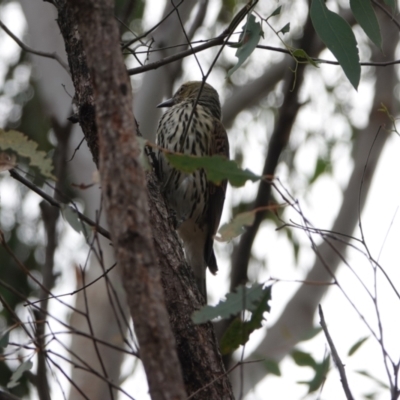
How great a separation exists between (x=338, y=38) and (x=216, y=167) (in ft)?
2.54

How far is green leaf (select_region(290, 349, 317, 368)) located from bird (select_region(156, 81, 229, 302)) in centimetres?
81

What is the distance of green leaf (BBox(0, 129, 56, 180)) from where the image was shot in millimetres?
1870

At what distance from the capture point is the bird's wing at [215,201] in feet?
13.3

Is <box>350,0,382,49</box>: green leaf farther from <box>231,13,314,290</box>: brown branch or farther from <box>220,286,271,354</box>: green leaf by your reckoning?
<box>231,13,314,290</box>: brown branch

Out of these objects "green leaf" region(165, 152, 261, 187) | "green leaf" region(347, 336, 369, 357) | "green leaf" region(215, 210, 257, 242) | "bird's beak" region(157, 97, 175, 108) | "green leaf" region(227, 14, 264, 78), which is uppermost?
"bird's beak" region(157, 97, 175, 108)

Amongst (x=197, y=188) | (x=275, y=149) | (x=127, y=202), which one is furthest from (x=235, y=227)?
(x=275, y=149)

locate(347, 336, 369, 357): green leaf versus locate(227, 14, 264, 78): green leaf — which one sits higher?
locate(227, 14, 264, 78): green leaf

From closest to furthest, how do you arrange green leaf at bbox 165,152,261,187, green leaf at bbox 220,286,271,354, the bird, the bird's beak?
green leaf at bbox 165,152,261,187 → green leaf at bbox 220,286,271,354 → the bird → the bird's beak

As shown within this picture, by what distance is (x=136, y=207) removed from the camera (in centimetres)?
128

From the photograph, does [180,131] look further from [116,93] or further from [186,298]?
[116,93]

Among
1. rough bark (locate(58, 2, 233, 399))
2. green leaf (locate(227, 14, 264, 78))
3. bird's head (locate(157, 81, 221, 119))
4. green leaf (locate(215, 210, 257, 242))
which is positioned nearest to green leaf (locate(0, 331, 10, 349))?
rough bark (locate(58, 2, 233, 399))

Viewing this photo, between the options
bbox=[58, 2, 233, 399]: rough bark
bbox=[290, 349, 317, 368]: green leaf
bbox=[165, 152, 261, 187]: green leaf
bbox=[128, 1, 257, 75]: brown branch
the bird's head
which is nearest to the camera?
bbox=[165, 152, 261, 187]: green leaf

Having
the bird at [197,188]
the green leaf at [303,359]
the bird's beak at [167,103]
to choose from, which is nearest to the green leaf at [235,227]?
the green leaf at [303,359]

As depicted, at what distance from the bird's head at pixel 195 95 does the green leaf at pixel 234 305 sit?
8.50 feet
